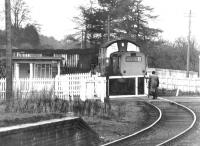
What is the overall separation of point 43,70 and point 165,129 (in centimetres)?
2799

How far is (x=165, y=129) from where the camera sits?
14109mm

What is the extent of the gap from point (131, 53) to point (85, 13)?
133 ft

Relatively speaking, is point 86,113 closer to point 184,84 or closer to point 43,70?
point 184,84

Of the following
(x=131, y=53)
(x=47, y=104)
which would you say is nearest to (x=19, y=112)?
(x=47, y=104)

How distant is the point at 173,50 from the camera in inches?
2879

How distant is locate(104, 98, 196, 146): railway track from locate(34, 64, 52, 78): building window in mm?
21312

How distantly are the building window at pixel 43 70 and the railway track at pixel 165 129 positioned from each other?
2131cm

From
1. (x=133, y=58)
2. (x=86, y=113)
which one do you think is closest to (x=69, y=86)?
(x=86, y=113)

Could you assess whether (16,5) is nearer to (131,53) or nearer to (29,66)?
(29,66)

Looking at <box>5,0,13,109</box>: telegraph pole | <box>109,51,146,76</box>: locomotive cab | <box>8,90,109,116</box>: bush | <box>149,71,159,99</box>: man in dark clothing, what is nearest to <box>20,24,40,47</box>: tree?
<box>109,51,146,76</box>: locomotive cab

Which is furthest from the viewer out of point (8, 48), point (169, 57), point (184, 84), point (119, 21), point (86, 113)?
point (169, 57)

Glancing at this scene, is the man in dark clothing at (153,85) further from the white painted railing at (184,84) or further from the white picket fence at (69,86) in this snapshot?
the white painted railing at (184,84)

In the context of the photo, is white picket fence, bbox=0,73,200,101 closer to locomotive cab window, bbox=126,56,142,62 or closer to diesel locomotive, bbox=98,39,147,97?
diesel locomotive, bbox=98,39,147,97

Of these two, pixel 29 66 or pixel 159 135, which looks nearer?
pixel 159 135
